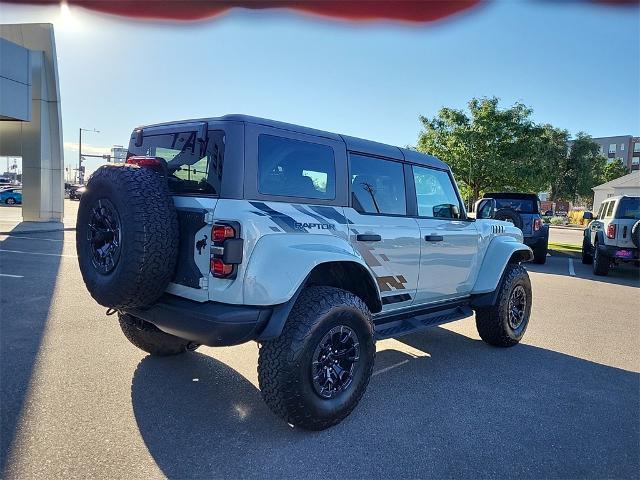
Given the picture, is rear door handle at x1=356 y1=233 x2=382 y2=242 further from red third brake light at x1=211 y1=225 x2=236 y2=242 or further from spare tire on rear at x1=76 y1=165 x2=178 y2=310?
spare tire on rear at x1=76 y1=165 x2=178 y2=310

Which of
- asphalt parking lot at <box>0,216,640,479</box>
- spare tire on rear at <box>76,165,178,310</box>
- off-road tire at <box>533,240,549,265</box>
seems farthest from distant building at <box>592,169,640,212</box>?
spare tire on rear at <box>76,165,178,310</box>

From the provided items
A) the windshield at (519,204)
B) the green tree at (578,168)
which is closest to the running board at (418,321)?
the windshield at (519,204)

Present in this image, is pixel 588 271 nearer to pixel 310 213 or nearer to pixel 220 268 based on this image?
pixel 310 213

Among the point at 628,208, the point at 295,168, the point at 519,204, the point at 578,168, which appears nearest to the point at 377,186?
the point at 295,168

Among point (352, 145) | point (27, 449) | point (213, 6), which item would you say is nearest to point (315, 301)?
point (352, 145)

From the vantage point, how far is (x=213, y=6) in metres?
3.46

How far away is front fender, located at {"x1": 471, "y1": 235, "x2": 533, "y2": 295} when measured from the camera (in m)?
4.90

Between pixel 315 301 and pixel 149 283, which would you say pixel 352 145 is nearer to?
pixel 315 301

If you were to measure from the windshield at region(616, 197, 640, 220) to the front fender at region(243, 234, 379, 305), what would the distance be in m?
9.68

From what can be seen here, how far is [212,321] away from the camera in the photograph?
2762 mm

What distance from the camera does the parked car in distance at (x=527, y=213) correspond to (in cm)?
1223

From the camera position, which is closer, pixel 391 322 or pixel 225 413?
pixel 225 413

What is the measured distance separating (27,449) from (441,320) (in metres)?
3.33

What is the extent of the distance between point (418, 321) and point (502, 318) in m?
1.21
